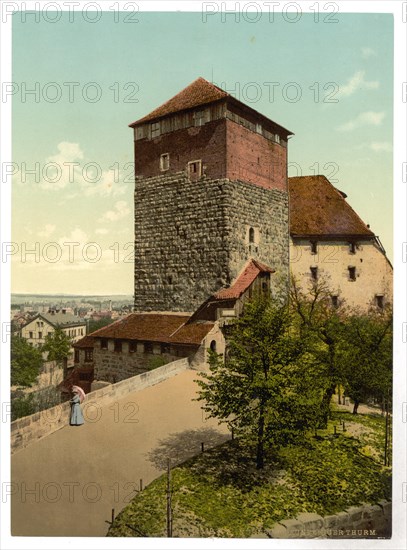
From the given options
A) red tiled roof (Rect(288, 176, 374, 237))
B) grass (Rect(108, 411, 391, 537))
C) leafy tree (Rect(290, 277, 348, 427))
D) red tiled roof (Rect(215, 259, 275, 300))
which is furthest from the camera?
red tiled roof (Rect(215, 259, 275, 300))

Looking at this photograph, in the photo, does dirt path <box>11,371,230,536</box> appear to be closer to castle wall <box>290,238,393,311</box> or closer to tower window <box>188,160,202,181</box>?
castle wall <box>290,238,393,311</box>

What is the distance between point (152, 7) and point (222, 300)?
14.3 ft

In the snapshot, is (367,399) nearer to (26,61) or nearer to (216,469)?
(216,469)

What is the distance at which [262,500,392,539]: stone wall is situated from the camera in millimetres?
5746

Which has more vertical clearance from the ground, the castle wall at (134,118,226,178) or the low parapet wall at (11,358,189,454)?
the castle wall at (134,118,226,178)

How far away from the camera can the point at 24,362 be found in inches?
251

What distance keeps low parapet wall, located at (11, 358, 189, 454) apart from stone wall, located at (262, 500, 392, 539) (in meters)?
2.54

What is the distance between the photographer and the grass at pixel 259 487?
568cm

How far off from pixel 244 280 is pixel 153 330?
164 cm

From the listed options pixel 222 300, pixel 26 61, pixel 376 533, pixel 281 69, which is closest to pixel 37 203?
pixel 26 61

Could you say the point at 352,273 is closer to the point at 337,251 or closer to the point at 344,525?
the point at 337,251

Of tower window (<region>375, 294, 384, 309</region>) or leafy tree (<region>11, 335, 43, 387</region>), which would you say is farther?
tower window (<region>375, 294, 384, 309</region>)

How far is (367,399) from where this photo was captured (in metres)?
6.70

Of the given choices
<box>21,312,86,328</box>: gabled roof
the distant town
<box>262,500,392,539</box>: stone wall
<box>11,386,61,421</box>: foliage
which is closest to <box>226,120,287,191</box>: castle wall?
the distant town
